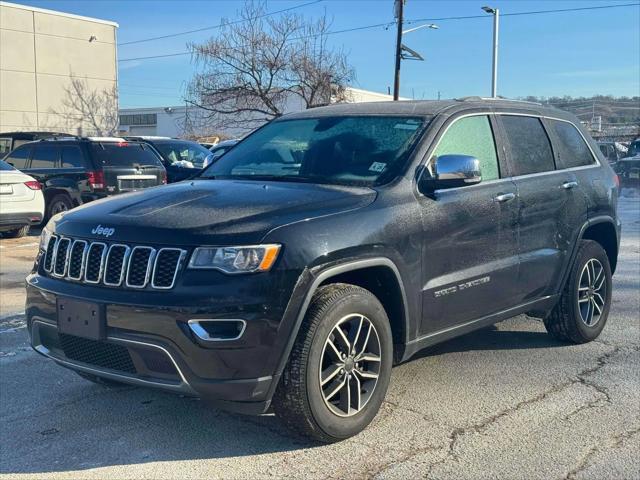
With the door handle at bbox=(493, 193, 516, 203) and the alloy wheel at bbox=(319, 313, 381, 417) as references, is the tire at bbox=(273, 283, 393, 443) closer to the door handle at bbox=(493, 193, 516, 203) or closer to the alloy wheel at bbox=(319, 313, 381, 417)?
the alloy wheel at bbox=(319, 313, 381, 417)

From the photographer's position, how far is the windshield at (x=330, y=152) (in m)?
4.48

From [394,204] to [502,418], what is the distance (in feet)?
4.63

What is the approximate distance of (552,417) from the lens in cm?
428

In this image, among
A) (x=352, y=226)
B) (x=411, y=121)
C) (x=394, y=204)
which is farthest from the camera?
(x=411, y=121)

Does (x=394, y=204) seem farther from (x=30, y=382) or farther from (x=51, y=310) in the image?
(x=30, y=382)

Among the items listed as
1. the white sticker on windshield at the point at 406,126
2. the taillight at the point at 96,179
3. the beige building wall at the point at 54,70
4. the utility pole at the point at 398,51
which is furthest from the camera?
the utility pole at the point at 398,51

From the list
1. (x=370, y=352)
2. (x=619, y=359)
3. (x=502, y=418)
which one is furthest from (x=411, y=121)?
(x=619, y=359)

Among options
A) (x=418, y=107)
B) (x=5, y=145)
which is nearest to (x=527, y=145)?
(x=418, y=107)

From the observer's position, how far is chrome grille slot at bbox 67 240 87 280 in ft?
12.5

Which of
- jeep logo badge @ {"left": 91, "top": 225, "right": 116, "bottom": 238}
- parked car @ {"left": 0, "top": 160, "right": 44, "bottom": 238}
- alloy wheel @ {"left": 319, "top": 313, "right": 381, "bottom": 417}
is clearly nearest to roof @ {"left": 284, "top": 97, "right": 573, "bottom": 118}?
alloy wheel @ {"left": 319, "top": 313, "right": 381, "bottom": 417}

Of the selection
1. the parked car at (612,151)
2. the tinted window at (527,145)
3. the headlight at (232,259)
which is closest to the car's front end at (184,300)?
the headlight at (232,259)

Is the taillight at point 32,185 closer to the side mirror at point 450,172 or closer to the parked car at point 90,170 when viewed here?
the parked car at point 90,170

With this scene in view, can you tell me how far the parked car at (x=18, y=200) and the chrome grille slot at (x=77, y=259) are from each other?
333 inches

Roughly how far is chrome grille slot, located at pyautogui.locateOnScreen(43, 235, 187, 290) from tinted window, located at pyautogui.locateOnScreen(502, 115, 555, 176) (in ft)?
8.90
